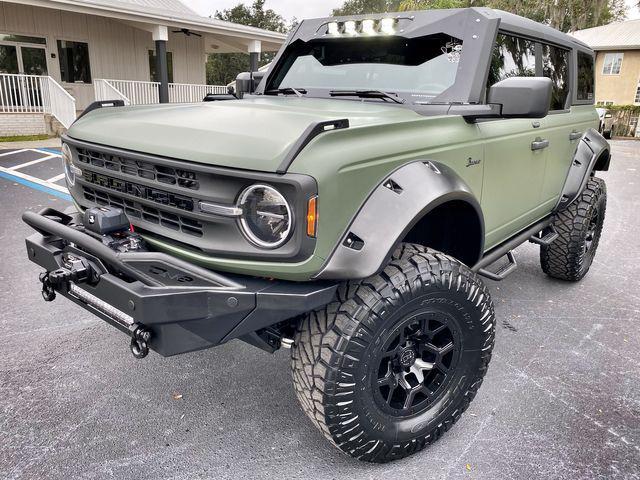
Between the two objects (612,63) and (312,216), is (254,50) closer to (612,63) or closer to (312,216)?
(312,216)

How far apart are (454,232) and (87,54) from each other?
16720 mm

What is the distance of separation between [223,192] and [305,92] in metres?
1.58

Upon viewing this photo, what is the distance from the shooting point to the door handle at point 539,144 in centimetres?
334

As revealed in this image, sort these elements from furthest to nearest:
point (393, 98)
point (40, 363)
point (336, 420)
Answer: point (40, 363) < point (393, 98) < point (336, 420)

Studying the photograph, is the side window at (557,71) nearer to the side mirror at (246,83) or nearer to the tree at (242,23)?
the side mirror at (246,83)

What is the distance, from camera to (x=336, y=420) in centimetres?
208

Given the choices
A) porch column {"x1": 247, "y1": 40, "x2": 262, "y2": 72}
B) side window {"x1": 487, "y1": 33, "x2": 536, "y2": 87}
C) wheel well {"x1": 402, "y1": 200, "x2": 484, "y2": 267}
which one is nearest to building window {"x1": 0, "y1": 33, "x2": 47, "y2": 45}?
porch column {"x1": 247, "y1": 40, "x2": 262, "y2": 72}

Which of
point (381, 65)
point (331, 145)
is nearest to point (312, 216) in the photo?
point (331, 145)

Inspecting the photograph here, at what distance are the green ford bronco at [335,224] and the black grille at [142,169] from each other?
0.01 meters

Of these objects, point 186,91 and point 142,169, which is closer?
point 142,169

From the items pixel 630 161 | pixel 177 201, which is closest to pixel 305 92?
pixel 177 201

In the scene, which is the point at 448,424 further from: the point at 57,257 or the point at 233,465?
the point at 57,257

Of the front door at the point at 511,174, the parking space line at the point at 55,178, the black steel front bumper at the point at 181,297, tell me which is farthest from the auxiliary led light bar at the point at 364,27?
the parking space line at the point at 55,178

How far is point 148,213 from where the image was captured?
2246 millimetres
